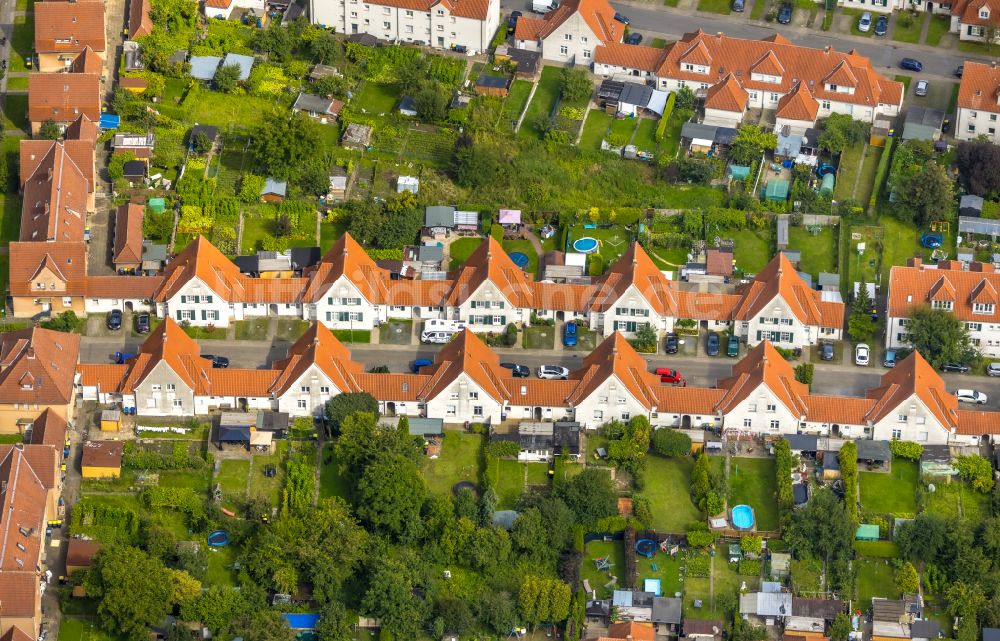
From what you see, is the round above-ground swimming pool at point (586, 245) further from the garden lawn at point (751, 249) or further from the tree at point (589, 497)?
the tree at point (589, 497)

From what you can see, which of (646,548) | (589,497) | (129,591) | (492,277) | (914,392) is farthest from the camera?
(492,277)

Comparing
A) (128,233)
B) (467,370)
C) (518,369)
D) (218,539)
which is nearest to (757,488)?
(518,369)

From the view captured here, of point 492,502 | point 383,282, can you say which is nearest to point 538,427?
point 492,502

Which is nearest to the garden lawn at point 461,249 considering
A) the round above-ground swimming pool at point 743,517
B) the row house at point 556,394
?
the row house at point 556,394

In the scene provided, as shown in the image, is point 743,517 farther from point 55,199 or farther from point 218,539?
point 55,199

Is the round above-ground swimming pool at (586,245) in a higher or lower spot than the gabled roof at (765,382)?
higher

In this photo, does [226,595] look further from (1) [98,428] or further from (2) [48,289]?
(2) [48,289]
